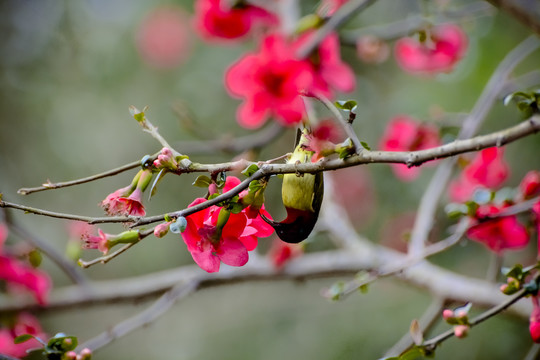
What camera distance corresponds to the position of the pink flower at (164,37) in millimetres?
2459

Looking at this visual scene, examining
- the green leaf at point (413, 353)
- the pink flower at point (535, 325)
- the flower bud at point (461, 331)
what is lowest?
the pink flower at point (535, 325)

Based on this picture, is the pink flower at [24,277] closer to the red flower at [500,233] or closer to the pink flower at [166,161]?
the pink flower at [166,161]

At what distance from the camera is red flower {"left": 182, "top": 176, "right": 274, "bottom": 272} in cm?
43

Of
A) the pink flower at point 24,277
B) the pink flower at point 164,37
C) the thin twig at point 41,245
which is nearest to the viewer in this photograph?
the thin twig at point 41,245

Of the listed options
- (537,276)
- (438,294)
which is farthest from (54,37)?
(537,276)

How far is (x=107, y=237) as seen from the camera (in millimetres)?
438

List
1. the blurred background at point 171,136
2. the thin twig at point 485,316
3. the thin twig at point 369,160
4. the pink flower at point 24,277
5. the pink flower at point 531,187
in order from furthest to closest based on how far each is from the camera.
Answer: the blurred background at point 171,136 < the pink flower at point 24,277 < the pink flower at point 531,187 < the thin twig at point 485,316 < the thin twig at point 369,160

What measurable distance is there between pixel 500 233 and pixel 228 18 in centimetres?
57

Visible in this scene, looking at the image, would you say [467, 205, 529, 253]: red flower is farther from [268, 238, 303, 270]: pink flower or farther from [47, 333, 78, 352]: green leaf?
[47, 333, 78, 352]: green leaf

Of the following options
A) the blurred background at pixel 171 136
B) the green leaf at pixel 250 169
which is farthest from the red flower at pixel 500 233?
the blurred background at pixel 171 136

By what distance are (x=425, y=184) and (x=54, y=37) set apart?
1.79 meters

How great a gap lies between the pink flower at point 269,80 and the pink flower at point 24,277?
50 centimetres

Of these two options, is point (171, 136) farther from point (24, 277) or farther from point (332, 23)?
point (332, 23)

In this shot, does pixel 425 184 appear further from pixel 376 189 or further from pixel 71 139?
pixel 71 139
